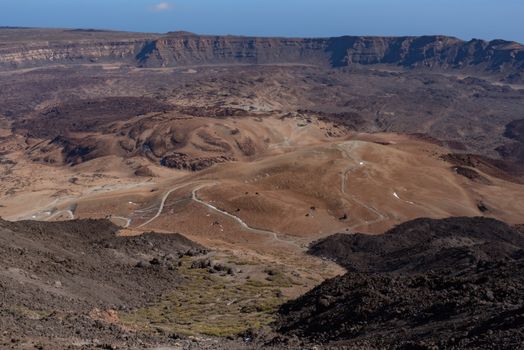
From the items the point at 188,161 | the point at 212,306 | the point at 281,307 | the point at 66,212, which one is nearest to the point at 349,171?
the point at 66,212

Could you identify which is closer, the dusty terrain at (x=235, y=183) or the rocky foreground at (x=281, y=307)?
the rocky foreground at (x=281, y=307)

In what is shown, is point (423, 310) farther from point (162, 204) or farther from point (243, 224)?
point (162, 204)

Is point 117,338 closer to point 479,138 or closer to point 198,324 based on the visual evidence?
point 198,324

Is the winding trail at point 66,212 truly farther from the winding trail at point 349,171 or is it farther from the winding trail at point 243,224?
the winding trail at point 349,171

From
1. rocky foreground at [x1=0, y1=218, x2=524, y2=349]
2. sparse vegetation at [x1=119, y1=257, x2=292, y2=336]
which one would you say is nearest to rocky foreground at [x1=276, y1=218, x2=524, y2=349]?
rocky foreground at [x1=0, y1=218, x2=524, y2=349]

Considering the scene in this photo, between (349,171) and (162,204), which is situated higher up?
(349,171)

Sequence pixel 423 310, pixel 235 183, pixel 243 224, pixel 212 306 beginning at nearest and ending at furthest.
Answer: pixel 423 310 < pixel 212 306 < pixel 243 224 < pixel 235 183

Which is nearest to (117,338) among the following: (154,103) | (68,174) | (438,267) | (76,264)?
(76,264)

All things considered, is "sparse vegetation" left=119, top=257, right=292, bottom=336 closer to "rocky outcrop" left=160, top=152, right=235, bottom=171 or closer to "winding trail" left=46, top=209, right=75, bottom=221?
"winding trail" left=46, top=209, right=75, bottom=221

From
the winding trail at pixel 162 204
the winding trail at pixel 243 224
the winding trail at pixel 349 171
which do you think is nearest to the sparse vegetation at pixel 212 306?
the winding trail at pixel 243 224

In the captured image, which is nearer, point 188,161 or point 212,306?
point 212,306

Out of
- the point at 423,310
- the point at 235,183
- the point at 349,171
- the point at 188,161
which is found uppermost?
the point at 423,310

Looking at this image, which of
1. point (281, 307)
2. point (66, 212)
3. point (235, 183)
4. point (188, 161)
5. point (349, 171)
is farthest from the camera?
point (188, 161)
